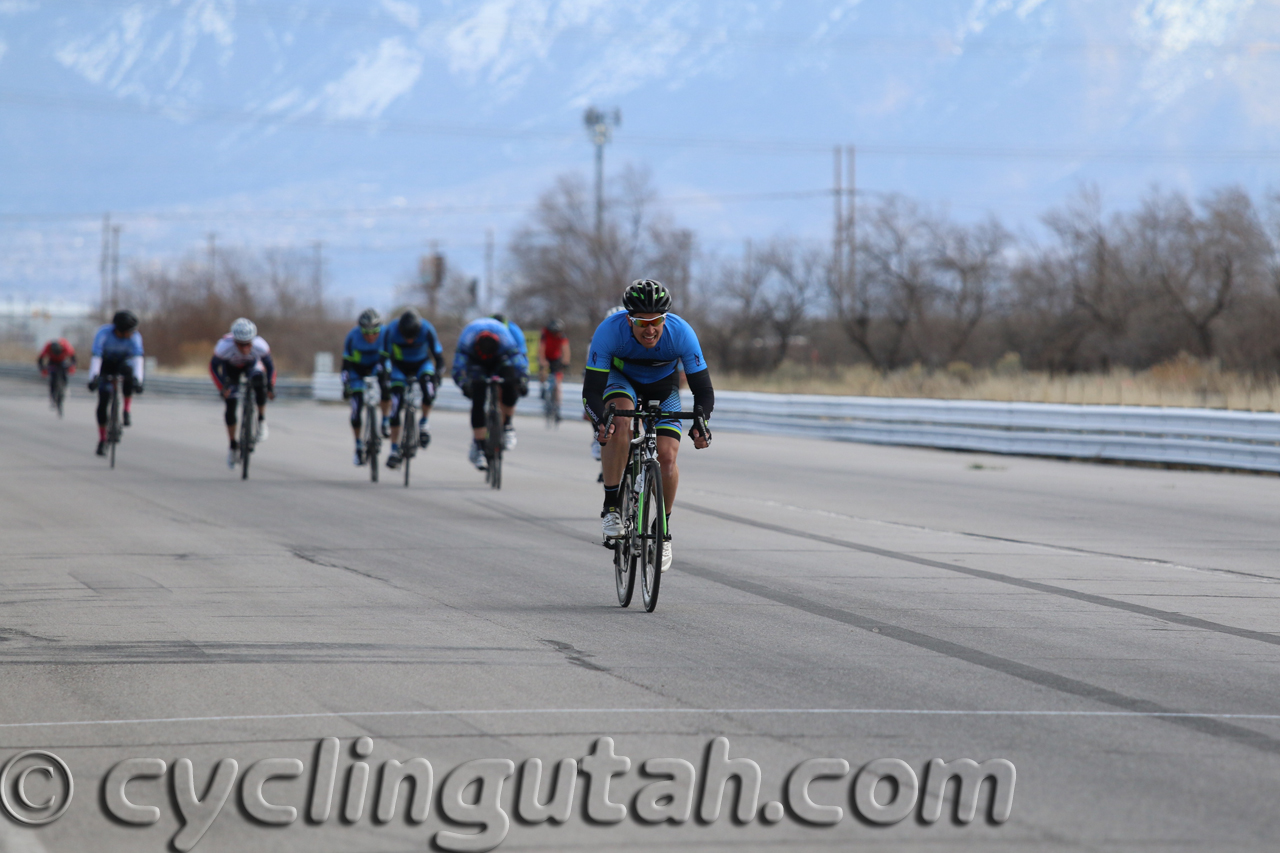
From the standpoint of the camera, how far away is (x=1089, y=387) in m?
28.3

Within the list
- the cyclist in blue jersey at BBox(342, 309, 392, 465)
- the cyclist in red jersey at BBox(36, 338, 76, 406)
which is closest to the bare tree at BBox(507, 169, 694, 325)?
the cyclist in red jersey at BBox(36, 338, 76, 406)

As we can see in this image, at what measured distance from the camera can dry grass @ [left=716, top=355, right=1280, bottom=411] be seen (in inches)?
1024

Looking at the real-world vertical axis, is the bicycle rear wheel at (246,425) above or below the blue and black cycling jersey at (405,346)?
below

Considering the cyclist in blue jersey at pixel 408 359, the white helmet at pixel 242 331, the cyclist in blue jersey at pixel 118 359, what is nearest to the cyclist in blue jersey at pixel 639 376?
the cyclist in blue jersey at pixel 408 359

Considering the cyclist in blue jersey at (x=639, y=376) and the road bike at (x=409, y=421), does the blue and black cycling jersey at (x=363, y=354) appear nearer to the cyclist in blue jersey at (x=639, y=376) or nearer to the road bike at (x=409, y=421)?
the road bike at (x=409, y=421)

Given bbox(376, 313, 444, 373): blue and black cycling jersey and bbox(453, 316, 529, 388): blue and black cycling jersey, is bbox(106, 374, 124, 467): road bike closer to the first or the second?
bbox(376, 313, 444, 373): blue and black cycling jersey

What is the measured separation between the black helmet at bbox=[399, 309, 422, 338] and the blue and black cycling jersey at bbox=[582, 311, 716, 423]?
806 cm

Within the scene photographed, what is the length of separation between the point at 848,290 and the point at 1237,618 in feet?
131

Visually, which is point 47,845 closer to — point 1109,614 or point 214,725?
point 214,725

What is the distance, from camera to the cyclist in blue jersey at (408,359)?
17.5 metres

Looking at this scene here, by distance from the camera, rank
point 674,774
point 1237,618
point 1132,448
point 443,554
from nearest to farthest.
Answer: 1. point 674,774
2. point 1237,618
3. point 443,554
4. point 1132,448

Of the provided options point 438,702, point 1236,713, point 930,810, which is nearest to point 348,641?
point 438,702

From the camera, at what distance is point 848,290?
48.3m
